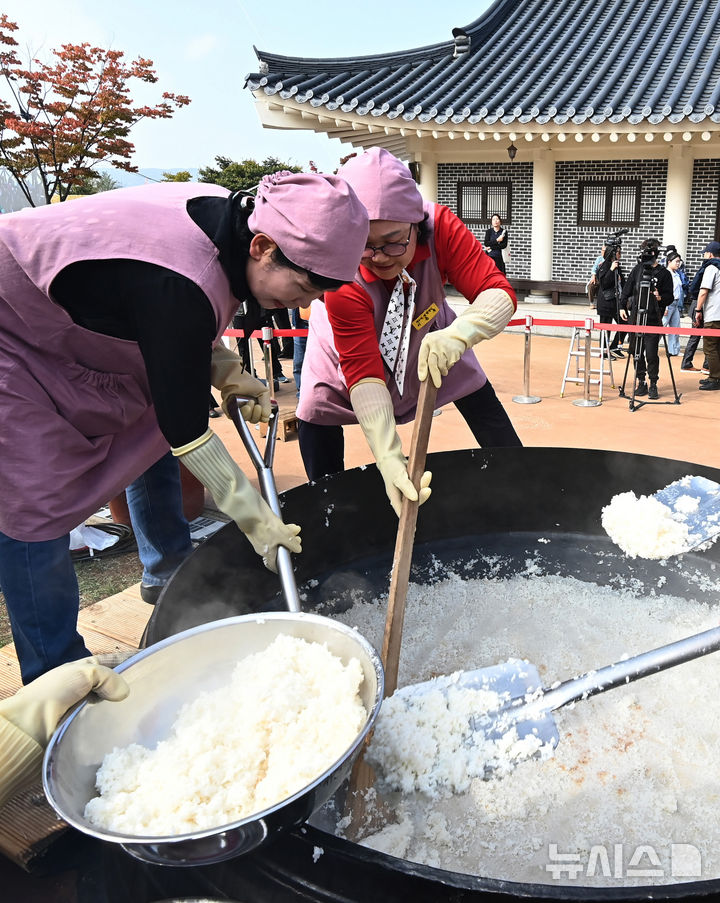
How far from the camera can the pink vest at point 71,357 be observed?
1.34 metres

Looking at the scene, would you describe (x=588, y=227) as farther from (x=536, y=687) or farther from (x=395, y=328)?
(x=536, y=687)

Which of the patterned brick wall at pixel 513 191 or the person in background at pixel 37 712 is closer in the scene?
the person in background at pixel 37 712

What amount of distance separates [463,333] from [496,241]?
293 inches

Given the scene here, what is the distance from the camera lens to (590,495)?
7.72 feet

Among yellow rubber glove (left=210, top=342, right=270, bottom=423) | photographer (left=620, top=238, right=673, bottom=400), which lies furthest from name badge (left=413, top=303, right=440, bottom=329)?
photographer (left=620, top=238, right=673, bottom=400)

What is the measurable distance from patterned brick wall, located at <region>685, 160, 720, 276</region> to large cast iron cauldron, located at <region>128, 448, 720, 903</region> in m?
7.49

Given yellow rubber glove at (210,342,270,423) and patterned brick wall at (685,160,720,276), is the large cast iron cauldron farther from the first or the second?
patterned brick wall at (685,160,720,276)

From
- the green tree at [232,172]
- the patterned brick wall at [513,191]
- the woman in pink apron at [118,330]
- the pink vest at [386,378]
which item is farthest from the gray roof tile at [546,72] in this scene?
the green tree at [232,172]

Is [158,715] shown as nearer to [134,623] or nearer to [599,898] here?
[599,898]

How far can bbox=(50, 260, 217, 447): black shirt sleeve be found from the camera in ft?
4.18

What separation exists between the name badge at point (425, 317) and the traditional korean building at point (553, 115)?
6.22m

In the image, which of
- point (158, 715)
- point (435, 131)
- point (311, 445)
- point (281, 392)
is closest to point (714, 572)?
point (311, 445)

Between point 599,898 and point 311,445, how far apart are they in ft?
6.07

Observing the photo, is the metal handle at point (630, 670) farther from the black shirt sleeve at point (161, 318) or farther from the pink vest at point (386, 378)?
the pink vest at point (386, 378)
